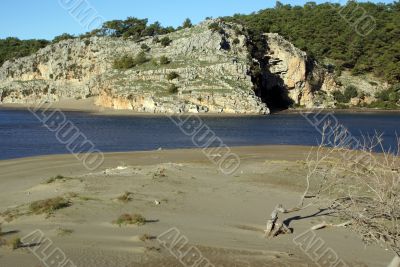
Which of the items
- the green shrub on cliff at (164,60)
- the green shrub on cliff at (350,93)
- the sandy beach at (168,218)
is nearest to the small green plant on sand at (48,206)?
the sandy beach at (168,218)

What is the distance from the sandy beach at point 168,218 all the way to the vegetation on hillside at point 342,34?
92.1m

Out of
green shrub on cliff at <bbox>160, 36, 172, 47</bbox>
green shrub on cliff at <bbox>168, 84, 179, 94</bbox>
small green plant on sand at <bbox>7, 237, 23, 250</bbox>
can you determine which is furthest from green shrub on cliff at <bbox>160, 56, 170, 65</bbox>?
small green plant on sand at <bbox>7, 237, 23, 250</bbox>

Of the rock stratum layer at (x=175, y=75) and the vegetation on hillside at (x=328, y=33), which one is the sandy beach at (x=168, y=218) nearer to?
the rock stratum layer at (x=175, y=75)

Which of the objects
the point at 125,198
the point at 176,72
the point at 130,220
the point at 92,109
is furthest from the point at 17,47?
the point at 130,220

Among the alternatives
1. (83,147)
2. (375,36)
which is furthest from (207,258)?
(375,36)

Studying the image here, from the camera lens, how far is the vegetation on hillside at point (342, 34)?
378ft

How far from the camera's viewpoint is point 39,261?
30.7 feet

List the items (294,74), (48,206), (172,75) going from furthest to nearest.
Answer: (294,74) < (172,75) < (48,206)

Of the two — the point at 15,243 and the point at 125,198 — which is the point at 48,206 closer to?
the point at 125,198

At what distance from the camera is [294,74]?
355 feet

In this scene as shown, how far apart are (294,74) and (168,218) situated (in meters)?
98.5

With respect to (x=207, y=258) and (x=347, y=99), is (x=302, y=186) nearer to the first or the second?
(x=207, y=258)

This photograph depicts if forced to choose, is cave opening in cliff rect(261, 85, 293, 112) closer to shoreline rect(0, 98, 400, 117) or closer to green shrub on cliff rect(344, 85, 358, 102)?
shoreline rect(0, 98, 400, 117)

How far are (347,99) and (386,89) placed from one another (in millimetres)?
9465
